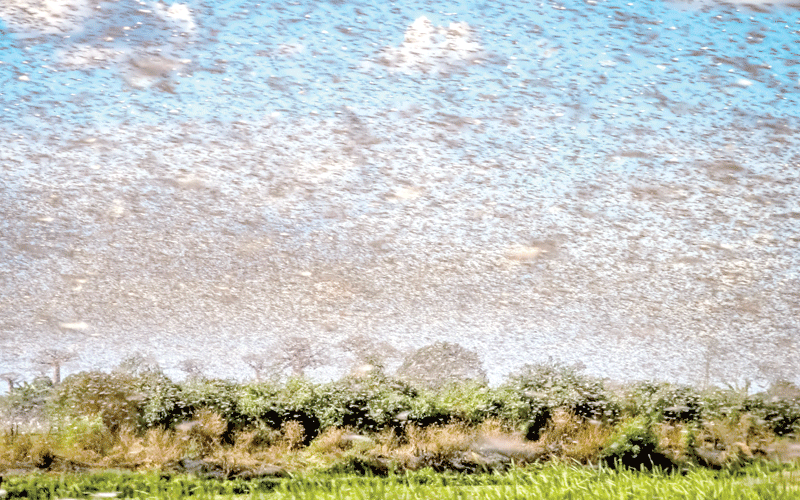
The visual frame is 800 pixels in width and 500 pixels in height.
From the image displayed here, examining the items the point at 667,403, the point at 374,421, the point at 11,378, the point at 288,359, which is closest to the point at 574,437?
the point at 667,403

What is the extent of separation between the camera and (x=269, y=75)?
304cm

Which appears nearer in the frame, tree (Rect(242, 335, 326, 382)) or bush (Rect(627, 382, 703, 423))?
tree (Rect(242, 335, 326, 382))

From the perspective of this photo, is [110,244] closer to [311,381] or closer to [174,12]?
[174,12]

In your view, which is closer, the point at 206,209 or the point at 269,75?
the point at 269,75

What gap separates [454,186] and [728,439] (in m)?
8.11

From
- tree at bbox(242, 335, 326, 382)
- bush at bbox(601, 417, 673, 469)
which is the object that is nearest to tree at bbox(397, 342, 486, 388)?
tree at bbox(242, 335, 326, 382)

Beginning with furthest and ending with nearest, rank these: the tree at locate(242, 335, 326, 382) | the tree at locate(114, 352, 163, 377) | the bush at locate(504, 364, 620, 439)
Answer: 1. the bush at locate(504, 364, 620, 439)
2. the tree at locate(114, 352, 163, 377)
3. the tree at locate(242, 335, 326, 382)

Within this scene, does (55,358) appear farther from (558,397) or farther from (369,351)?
(558,397)

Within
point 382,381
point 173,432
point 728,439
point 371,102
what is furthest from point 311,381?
point 371,102

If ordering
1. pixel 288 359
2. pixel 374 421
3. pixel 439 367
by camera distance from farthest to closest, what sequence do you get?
pixel 439 367, pixel 374 421, pixel 288 359

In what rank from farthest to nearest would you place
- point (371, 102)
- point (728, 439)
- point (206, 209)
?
1. point (728, 439)
2. point (206, 209)
3. point (371, 102)

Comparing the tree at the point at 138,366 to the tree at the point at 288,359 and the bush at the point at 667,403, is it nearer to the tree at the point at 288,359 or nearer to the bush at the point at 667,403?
the tree at the point at 288,359

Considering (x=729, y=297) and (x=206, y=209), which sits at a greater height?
(x=206, y=209)

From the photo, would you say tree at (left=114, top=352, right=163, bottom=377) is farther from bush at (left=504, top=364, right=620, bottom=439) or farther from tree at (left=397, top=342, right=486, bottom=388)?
bush at (left=504, top=364, right=620, bottom=439)
